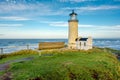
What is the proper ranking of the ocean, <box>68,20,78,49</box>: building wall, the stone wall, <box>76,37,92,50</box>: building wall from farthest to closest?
<box>68,20,78,49</box>: building wall, <box>76,37,92,50</box>: building wall, the ocean, the stone wall

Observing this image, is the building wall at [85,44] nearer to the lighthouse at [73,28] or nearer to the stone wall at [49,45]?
the lighthouse at [73,28]

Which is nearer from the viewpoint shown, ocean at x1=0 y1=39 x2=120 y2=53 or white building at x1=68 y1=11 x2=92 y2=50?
ocean at x1=0 y1=39 x2=120 y2=53

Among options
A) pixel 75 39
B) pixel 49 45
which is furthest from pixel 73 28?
pixel 49 45

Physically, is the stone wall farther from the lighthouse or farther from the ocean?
the ocean

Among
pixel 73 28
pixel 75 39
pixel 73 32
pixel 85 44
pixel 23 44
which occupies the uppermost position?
pixel 73 28

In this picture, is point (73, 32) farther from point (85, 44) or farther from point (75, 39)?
point (85, 44)

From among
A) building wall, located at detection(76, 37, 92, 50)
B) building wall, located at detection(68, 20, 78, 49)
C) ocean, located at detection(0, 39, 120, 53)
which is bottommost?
ocean, located at detection(0, 39, 120, 53)

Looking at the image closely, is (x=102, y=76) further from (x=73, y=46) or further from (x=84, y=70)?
(x=73, y=46)

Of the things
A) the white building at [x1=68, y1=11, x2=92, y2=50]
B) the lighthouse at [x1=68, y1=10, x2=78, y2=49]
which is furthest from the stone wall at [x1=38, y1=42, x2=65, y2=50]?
the white building at [x1=68, y1=11, x2=92, y2=50]

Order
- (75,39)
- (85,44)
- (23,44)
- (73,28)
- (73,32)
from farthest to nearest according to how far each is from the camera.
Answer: (23,44), (75,39), (73,32), (73,28), (85,44)

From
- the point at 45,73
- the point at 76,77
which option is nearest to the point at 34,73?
the point at 45,73

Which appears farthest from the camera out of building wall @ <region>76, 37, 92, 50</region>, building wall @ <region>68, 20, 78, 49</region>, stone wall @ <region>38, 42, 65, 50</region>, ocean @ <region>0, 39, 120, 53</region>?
building wall @ <region>68, 20, 78, 49</region>

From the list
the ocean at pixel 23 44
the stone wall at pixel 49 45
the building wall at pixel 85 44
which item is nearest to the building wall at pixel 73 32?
the building wall at pixel 85 44

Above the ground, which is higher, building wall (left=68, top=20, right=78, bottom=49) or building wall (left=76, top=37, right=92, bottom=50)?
building wall (left=68, top=20, right=78, bottom=49)
